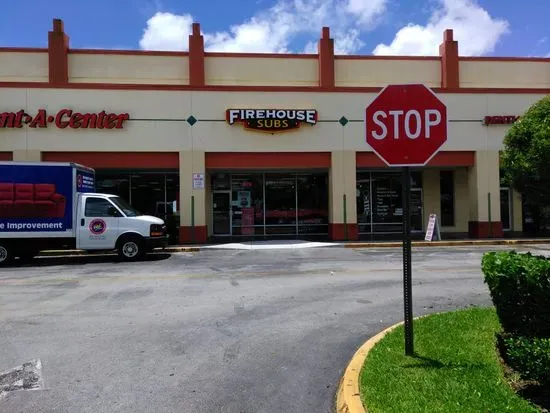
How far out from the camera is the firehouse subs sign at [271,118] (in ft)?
75.3

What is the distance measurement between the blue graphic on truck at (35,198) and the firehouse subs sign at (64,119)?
5.57m

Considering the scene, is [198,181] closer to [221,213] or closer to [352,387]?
[221,213]

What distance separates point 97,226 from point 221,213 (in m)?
9.35

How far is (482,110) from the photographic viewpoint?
24125 mm

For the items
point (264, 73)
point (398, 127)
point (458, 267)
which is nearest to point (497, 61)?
point (264, 73)

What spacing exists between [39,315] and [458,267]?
10.2 metres

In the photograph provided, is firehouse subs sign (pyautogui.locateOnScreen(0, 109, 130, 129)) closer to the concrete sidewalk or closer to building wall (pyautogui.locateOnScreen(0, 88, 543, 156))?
building wall (pyautogui.locateOnScreen(0, 88, 543, 156))

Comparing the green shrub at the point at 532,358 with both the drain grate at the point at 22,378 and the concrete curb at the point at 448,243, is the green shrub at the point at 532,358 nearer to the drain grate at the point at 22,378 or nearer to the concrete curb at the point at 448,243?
the drain grate at the point at 22,378

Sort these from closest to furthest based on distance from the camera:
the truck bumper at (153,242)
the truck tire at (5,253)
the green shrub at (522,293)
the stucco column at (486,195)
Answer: the green shrub at (522,293) → the truck tire at (5,253) → the truck bumper at (153,242) → the stucco column at (486,195)

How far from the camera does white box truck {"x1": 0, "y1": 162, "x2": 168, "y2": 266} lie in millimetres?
16875

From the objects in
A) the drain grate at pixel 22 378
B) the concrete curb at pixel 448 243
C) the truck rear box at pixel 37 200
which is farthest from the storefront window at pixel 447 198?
the drain grate at pixel 22 378

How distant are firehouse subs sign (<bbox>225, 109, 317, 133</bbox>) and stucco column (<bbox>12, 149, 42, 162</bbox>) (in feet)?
25.1

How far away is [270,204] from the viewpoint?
86.0 feet

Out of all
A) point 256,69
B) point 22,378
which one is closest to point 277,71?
point 256,69
